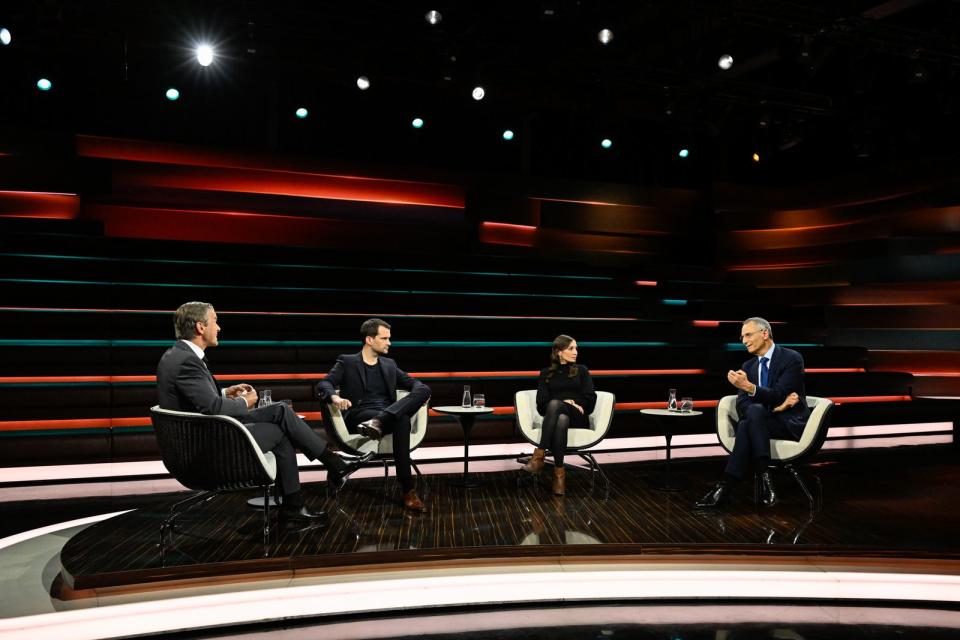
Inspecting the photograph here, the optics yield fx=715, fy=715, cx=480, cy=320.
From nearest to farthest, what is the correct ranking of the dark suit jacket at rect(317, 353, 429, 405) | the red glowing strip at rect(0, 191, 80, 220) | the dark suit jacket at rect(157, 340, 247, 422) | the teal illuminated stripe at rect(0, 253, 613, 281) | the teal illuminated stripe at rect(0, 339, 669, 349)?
the dark suit jacket at rect(157, 340, 247, 422), the dark suit jacket at rect(317, 353, 429, 405), the teal illuminated stripe at rect(0, 339, 669, 349), the teal illuminated stripe at rect(0, 253, 613, 281), the red glowing strip at rect(0, 191, 80, 220)

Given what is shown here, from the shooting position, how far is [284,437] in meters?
3.55

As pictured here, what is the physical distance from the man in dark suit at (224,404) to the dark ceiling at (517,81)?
433 centimetres

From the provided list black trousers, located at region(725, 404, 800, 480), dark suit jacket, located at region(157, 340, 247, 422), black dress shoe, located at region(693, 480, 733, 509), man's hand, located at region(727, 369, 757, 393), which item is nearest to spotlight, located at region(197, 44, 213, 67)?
dark suit jacket, located at region(157, 340, 247, 422)

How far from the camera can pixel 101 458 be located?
5.02 m

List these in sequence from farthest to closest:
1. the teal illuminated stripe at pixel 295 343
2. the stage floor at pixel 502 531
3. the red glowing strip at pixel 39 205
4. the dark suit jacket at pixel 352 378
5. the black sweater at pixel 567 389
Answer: the red glowing strip at pixel 39 205 → the teal illuminated stripe at pixel 295 343 → the black sweater at pixel 567 389 → the dark suit jacket at pixel 352 378 → the stage floor at pixel 502 531

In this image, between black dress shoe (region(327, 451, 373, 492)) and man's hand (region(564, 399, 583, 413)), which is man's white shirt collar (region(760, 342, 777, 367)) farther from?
black dress shoe (region(327, 451, 373, 492))

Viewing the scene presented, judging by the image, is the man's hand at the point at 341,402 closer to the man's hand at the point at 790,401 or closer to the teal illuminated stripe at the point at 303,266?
the man's hand at the point at 790,401

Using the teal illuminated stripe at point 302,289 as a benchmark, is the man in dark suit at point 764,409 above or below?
below

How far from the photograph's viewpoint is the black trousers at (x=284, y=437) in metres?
3.45

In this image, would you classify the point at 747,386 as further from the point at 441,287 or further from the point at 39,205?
the point at 39,205

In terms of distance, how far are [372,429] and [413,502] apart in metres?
0.46

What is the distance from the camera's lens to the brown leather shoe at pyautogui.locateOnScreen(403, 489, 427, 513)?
12.8 feet

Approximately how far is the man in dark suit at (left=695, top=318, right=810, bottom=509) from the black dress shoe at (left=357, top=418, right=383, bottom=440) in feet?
6.12

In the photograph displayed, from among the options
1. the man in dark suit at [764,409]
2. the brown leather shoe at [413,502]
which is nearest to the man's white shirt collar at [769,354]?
the man in dark suit at [764,409]
